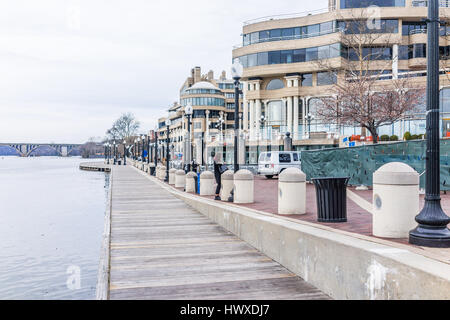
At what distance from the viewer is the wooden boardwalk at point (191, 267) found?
249 inches

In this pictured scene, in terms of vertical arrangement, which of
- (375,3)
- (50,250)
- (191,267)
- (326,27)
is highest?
(375,3)

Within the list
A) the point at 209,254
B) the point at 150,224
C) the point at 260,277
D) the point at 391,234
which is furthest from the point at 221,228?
the point at 391,234

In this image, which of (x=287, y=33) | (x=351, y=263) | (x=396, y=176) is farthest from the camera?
(x=287, y=33)

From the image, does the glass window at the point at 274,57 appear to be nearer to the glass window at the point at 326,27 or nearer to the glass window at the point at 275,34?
the glass window at the point at 275,34

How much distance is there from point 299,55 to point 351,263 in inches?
2216

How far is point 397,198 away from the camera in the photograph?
640cm

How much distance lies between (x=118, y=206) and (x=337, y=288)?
13245 millimetres

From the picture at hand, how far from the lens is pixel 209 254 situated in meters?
8.83

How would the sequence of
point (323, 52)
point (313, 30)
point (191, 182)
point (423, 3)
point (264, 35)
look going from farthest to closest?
1. point (264, 35)
2. point (313, 30)
3. point (423, 3)
4. point (323, 52)
5. point (191, 182)

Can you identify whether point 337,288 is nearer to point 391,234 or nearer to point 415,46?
point 391,234

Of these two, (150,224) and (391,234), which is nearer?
(391,234)

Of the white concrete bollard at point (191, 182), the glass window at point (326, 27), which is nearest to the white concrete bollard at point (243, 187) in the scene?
the white concrete bollard at point (191, 182)

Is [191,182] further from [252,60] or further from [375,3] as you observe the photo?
[375,3]

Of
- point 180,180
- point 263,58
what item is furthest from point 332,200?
point 263,58
